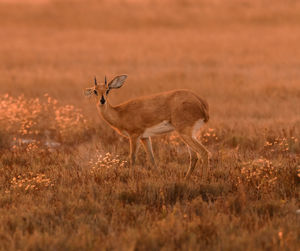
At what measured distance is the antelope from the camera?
829 centimetres

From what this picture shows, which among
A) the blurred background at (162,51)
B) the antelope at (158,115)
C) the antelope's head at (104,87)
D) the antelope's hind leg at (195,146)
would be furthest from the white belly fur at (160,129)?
the blurred background at (162,51)

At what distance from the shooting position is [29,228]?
19.7 ft

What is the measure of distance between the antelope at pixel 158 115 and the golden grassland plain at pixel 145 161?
0.46 m

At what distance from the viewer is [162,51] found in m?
29.1

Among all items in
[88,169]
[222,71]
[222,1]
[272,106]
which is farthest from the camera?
[222,1]

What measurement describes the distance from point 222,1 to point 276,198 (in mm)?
53477

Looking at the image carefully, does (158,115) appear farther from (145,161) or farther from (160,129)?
(145,161)

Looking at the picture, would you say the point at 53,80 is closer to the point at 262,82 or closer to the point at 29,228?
the point at 262,82

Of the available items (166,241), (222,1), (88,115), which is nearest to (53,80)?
(88,115)

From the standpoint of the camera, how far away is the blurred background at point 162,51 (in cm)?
1683

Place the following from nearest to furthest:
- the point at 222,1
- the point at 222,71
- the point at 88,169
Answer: the point at 88,169
the point at 222,71
the point at 222,1

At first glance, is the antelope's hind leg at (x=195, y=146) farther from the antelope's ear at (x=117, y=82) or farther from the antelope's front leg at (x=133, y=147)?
the antelope's ear at (x=117, y=82)

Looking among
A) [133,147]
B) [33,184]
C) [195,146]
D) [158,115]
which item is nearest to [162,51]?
[133,147]

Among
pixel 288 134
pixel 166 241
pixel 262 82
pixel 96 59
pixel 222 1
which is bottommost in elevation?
pixel 166 241
